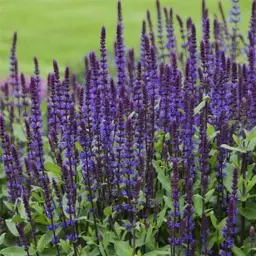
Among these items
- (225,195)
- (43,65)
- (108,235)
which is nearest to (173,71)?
(225,195)

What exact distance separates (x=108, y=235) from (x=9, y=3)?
14.2 m

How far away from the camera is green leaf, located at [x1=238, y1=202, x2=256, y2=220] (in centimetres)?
388

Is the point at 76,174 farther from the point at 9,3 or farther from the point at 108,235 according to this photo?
the point at 9,3

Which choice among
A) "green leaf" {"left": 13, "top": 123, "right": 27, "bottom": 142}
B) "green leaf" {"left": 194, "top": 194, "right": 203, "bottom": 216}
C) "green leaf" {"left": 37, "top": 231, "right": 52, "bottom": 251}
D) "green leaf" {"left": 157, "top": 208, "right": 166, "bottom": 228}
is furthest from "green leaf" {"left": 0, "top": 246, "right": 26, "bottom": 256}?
"green leaf" {"left": 13, "top": 123, "right": 27, "bottom": 142}

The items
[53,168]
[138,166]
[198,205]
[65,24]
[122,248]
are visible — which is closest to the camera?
[122,248]

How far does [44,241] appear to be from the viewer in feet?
12.9

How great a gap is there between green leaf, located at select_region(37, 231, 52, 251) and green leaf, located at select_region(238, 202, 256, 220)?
1210mm

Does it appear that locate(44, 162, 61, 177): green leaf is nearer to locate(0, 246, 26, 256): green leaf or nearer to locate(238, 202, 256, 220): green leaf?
locate(0, 246, 26, 256): green leaf

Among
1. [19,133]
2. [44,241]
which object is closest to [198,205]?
[44,241]

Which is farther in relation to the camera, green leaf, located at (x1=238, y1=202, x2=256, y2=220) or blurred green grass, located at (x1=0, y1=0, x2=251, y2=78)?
blurred green grass, located at (x1=0, y1=0, x2=251, y2=78)

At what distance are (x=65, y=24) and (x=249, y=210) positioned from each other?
1245 cm

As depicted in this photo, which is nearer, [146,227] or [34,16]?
[146,227]

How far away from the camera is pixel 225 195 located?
4.34 m

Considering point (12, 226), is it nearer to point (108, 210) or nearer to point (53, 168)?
point (53, 168)
